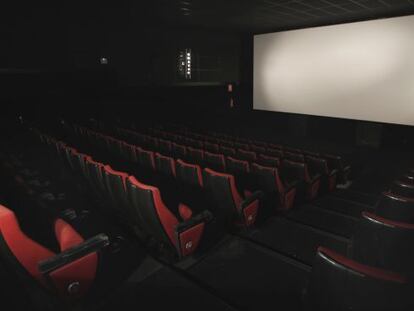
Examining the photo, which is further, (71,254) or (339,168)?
(339,168)

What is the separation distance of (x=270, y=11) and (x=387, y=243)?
254 inches

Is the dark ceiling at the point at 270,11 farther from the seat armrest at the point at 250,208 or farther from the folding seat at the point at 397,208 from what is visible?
the folding seat at the point at 397,208

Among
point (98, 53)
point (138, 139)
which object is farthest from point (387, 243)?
point (98, 53)

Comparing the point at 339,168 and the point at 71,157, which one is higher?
the point at 71,157

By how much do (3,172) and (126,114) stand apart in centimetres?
604

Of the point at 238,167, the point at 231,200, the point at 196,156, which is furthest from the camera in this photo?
the point at 196,156

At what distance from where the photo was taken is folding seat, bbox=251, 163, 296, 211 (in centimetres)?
332

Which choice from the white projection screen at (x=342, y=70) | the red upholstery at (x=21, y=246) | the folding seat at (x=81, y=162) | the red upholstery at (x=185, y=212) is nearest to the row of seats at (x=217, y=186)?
the red upholstery at (x=185, y=212)

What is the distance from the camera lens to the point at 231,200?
295cm

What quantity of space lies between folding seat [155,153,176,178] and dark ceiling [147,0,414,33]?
11.9 feet

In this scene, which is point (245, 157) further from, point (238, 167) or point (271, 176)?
point (271, 176)

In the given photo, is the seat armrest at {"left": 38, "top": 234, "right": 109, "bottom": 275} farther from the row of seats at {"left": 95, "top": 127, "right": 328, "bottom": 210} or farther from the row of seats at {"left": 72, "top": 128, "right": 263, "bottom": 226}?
the row of seats at {"left": 95, "top": 127, "right": 328, "bottom": 210}

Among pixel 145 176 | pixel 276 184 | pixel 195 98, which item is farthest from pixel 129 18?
pixel 276 184

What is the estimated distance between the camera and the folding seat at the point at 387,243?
1725 millimetres
